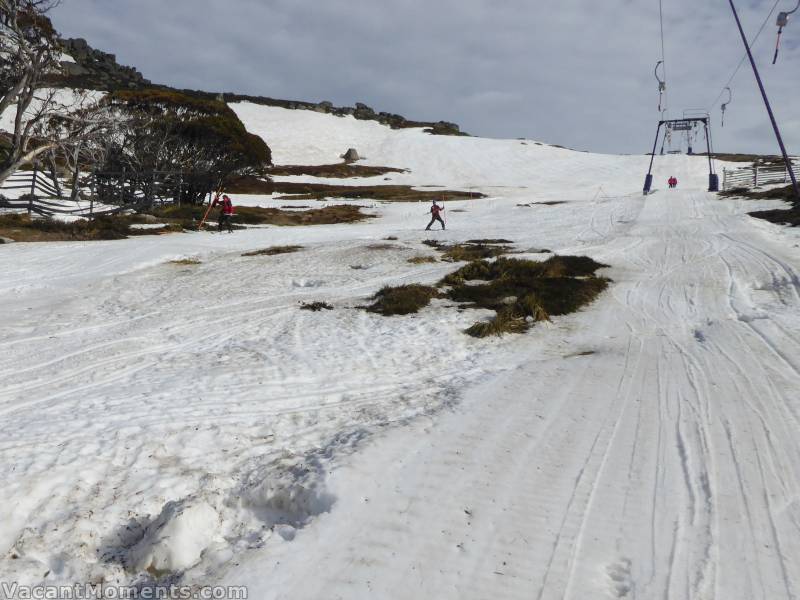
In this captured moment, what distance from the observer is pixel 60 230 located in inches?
770

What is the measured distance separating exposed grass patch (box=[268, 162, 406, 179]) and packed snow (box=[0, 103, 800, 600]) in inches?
2185

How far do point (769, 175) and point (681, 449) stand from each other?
47.7 meters

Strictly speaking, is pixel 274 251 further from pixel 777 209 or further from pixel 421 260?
pixel 777 209

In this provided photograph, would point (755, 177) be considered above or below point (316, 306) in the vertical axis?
above

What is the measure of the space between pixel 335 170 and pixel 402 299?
60373 millimetres

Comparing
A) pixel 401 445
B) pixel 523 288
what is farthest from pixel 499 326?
pixel 401 445

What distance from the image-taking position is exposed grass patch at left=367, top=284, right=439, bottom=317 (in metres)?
9.77

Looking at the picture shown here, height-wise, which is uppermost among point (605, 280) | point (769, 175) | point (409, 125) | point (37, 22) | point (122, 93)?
point (409, 125)

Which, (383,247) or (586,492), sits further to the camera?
(383,247)

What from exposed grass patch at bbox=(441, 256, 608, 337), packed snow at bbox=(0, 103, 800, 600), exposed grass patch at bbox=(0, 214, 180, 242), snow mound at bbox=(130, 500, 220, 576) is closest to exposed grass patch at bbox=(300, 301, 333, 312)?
packed snow at bbox=(0, 103, 800, 600)

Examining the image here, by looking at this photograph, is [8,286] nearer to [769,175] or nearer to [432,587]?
[432,587]

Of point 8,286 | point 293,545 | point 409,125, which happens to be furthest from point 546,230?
point 409,125

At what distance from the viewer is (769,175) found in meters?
41.9

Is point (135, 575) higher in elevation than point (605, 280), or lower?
lower
